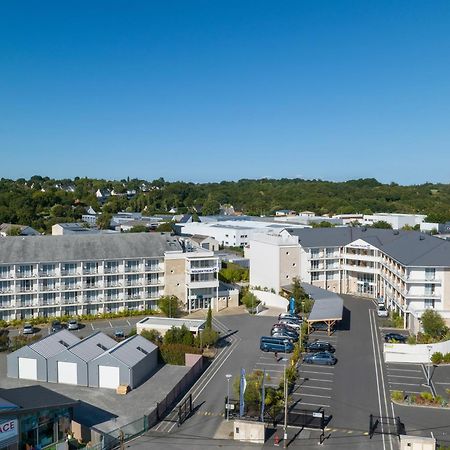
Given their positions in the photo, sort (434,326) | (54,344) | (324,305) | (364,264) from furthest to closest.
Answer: (364,264) < (324,305) < (434,326) < (54,344)

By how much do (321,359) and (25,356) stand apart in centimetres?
1582

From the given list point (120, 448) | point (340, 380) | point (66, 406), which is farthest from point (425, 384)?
point (66, 406)

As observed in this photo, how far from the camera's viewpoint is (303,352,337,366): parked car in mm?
31234

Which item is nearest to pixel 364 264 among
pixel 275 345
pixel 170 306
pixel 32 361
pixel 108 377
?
pixel 170 306

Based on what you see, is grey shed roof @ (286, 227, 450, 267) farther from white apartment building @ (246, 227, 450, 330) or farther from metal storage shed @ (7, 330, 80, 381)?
metal storage shed @ (7, 330, 80, 381)

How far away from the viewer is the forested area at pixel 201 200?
4254 inches

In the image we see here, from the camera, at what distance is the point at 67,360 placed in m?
27.9

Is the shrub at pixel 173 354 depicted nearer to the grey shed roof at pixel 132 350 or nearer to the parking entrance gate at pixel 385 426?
the grey shed roof at pixel 132 350

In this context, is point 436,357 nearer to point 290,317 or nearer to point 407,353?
point 407,353

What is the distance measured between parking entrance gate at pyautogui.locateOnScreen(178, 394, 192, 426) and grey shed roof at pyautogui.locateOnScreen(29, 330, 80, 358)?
25.2 feet

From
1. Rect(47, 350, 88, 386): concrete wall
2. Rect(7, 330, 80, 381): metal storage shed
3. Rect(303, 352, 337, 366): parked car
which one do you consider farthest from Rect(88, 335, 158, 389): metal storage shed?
Rect(303, 352, 337, 366): parked car

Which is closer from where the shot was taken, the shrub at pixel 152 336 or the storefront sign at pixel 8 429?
the storefront sign at pixel 8 429

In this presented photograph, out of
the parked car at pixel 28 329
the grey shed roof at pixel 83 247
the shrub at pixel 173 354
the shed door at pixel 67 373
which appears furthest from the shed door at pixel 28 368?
the grey shed roof at pixel 83 247

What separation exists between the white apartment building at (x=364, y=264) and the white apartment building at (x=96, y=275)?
684 cm
